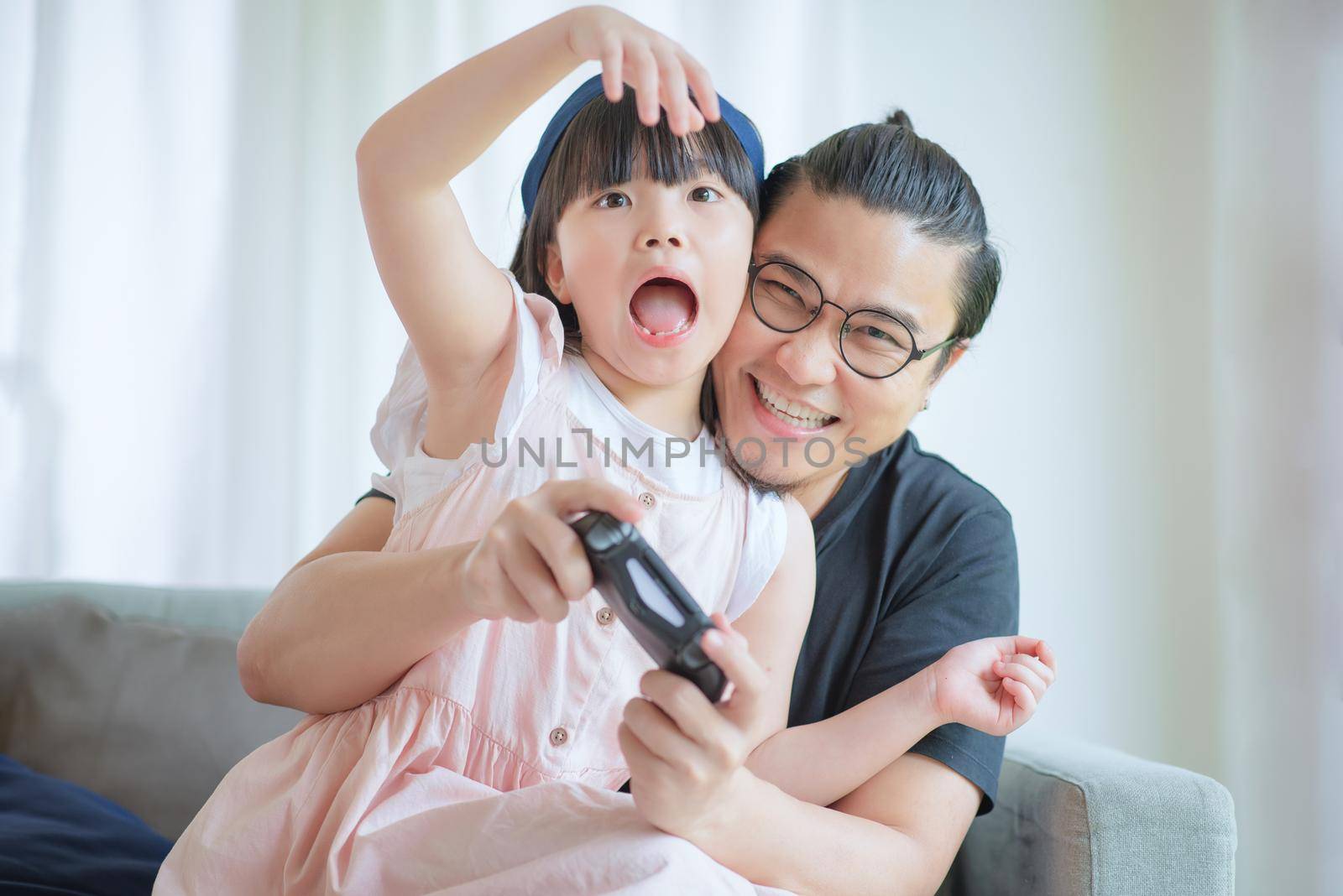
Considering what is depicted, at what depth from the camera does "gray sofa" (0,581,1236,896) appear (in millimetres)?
1438

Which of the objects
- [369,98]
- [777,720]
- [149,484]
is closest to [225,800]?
[777,720]

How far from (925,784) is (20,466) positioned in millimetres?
2549

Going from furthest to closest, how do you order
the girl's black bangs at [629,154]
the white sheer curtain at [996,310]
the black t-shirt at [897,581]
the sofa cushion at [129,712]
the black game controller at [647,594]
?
1. the white sheer curtain at [996,310]
2. the sofa cushion at [129,712]
3. the black t-shirt at [897,581]
4. the girl's black bangs at [629,154]
5. the black game controller at [647,594]

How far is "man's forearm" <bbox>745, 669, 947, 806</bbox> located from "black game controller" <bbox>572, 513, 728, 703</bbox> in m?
0.53

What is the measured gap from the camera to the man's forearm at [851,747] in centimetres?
126

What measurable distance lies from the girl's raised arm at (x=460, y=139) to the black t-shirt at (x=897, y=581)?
533 millimetres

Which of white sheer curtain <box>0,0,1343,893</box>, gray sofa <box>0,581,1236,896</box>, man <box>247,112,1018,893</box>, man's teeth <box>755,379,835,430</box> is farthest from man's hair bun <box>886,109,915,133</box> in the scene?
white sheer curtain <box>0,0,1343,893</box>

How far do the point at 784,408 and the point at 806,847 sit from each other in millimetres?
528

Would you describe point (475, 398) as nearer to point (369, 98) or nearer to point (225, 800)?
point (225, 800)

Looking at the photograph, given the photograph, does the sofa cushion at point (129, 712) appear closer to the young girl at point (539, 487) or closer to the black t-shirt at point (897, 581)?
the black t-shirt at point (897, 581)

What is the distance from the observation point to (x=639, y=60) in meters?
0.86

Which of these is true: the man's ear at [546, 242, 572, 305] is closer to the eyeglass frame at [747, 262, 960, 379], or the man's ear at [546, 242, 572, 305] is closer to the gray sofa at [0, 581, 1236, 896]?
Answer: the eyeglass frame at [747, 262, 960, 379]

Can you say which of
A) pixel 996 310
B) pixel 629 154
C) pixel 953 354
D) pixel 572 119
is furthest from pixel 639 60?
pixel 996 310

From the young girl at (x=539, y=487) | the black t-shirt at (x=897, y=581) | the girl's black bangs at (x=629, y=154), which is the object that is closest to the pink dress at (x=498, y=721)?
the young girl at (x=539, y=487)
